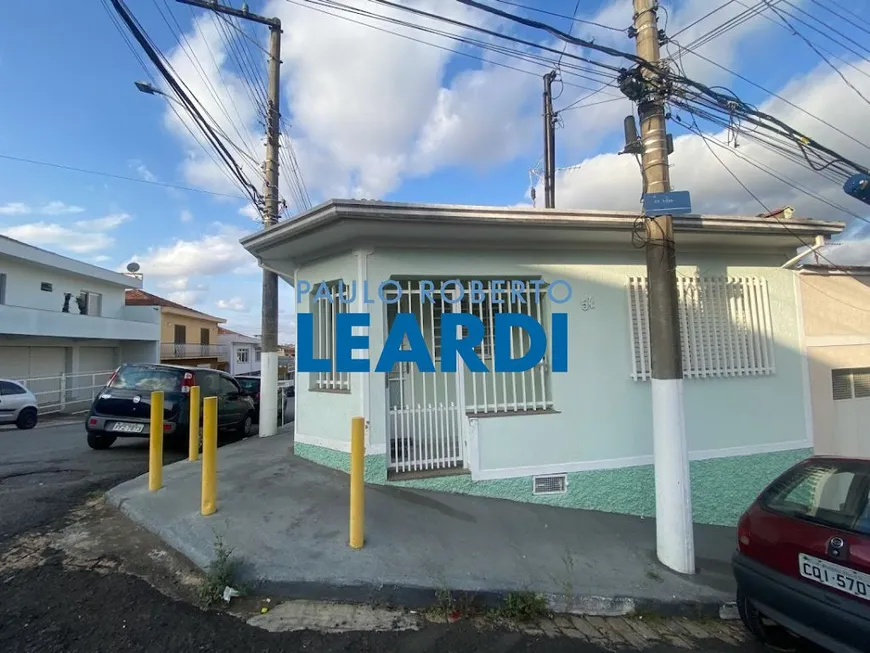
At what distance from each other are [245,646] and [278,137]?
8931mm

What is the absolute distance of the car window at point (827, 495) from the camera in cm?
286

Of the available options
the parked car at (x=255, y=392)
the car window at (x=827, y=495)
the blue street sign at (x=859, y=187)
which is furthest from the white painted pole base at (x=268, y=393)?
the blue street sign at (x=859, y=187)

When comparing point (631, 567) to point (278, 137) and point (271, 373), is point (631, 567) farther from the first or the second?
point (278, 137)

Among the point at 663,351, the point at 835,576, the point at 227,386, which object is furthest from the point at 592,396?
the point at 227,386

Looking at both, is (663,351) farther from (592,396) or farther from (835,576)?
(835,576)

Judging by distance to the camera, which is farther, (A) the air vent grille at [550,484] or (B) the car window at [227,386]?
(B) the car window at [227,386]

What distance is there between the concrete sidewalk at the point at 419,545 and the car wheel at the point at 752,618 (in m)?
0.35

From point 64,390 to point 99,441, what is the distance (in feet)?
38.5

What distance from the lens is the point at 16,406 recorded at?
39.5 feet

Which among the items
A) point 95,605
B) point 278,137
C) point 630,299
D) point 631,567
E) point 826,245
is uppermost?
point 278,137

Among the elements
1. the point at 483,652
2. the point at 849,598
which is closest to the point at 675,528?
the point at 849,598

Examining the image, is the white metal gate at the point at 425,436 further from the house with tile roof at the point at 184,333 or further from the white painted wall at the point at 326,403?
the house with tile roof at the point at 184,333

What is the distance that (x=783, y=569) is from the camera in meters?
3.02

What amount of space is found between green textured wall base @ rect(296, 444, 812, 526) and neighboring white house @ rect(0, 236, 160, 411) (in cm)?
1668
